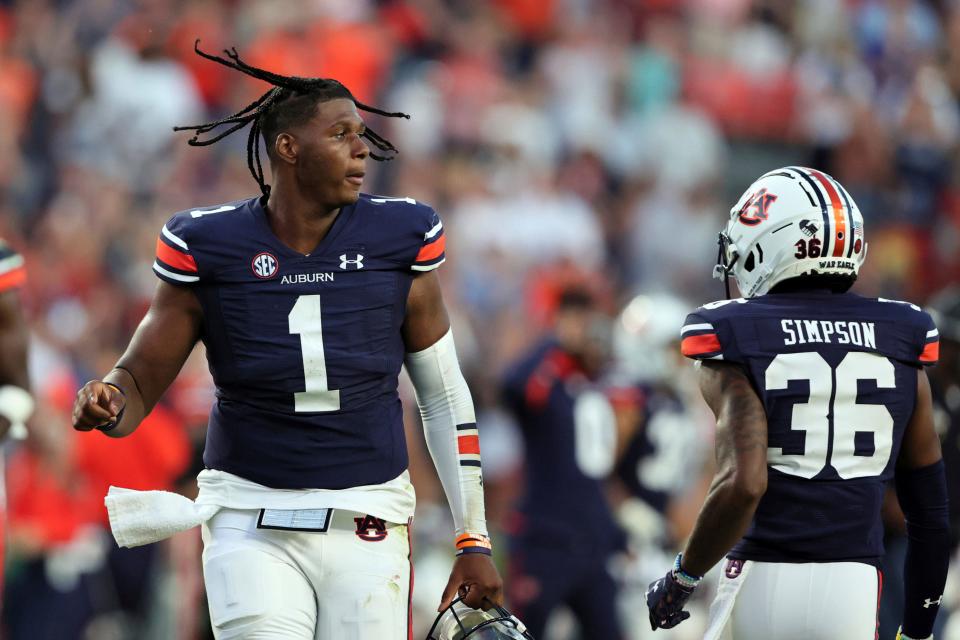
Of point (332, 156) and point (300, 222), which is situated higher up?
point (332, 156)

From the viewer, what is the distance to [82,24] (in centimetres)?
1127

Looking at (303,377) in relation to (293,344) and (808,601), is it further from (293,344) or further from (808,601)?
(808,601)

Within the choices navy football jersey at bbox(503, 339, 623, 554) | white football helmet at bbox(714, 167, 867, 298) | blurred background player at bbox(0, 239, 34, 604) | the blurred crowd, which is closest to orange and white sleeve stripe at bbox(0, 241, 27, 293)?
blurred background player at bbox(0, 239, 34, 604)

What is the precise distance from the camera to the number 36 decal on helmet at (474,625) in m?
4.50

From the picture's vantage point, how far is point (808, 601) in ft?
13.4

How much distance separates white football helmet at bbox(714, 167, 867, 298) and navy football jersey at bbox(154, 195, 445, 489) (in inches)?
39.2

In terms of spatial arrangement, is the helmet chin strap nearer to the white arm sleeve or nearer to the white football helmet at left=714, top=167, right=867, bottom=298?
the white football helmet at left=714, top=167, right=867, bottom=298

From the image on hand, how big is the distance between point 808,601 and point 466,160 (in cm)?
829

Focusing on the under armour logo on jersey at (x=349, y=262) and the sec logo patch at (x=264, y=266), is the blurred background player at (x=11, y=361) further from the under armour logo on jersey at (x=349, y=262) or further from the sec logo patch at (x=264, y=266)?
the under armour logo on jersey at (x=349, y=262)

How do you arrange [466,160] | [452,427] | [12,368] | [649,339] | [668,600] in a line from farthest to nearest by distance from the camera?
[466,160]
[649,339]
[12,368]
[452,427]
[668,600]

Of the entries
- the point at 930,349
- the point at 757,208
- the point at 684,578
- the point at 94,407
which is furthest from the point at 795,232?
the point at 94,407

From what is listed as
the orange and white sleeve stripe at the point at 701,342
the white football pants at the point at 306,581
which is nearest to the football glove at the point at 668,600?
the orange and white sleeve stripe at the point at 701,342

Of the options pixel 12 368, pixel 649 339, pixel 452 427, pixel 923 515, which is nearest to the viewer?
pixel 923 515

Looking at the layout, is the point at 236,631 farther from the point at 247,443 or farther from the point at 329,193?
the point at 329,193
